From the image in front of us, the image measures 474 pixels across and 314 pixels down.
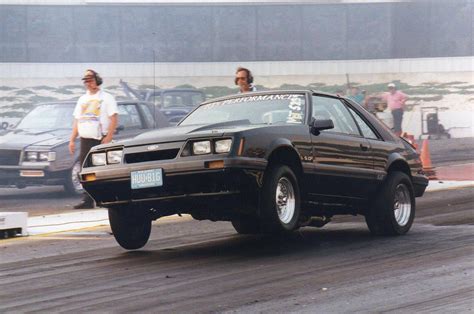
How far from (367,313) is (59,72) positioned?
536 inches

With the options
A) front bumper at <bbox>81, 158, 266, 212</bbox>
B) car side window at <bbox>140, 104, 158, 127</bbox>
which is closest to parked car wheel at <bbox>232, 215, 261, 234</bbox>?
front bumper at <bbox>81, 158, 266, 212</bbox>

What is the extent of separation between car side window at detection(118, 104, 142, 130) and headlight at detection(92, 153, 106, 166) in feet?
25.8

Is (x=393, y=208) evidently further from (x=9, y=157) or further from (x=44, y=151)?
(x=9, y=157)

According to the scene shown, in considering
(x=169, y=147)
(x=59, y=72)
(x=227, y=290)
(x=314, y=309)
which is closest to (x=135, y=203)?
(x=169, y=147)

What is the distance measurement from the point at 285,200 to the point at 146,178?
1.12 metres

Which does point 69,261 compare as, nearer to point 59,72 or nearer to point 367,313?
point 367,313

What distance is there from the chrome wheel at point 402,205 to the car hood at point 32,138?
708 centimetres

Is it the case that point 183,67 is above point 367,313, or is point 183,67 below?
above

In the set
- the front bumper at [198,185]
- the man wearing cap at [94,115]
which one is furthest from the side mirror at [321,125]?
the man wearing cap at [94,115]

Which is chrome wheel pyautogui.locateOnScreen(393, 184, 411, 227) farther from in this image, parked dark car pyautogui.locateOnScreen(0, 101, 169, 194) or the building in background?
the building in background

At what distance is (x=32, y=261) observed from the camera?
919 cm

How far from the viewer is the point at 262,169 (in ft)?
28.9

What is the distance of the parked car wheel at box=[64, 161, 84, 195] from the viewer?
16.6 metres

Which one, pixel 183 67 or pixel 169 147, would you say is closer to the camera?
pixel 169 147
